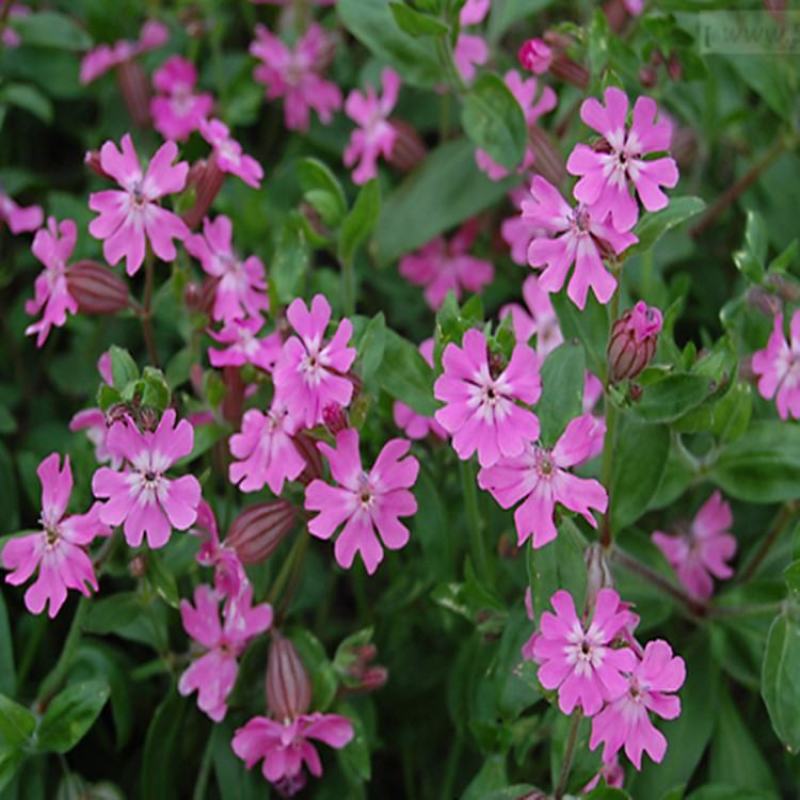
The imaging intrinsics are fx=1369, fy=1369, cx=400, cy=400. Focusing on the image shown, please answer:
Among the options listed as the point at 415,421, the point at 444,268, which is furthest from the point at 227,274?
the point at 444,268

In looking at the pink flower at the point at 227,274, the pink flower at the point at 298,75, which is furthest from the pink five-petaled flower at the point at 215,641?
the pink flower at the point at 298,75

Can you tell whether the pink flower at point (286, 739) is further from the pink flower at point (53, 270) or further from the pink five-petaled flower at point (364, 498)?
the pink flower at point (53, 270)

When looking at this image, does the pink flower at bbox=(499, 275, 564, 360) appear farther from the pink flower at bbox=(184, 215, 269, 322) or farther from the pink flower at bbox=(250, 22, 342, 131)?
the pink flower at bbox=(250, 22, 342, 131)

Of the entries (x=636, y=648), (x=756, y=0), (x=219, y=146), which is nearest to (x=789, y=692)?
→ (x=636, y=648)

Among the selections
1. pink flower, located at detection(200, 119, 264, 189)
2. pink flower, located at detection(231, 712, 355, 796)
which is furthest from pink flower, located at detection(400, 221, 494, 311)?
pink flower, located at detection(231, 712, 355, 796)

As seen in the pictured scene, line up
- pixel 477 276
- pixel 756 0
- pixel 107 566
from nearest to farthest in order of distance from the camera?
pixel 107 566, pixel 477 276, pixel 756 0

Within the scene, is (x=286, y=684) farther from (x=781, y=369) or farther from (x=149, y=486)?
(x=781, y=369)

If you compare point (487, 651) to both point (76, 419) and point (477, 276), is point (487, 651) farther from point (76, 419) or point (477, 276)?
point (477, 276)
